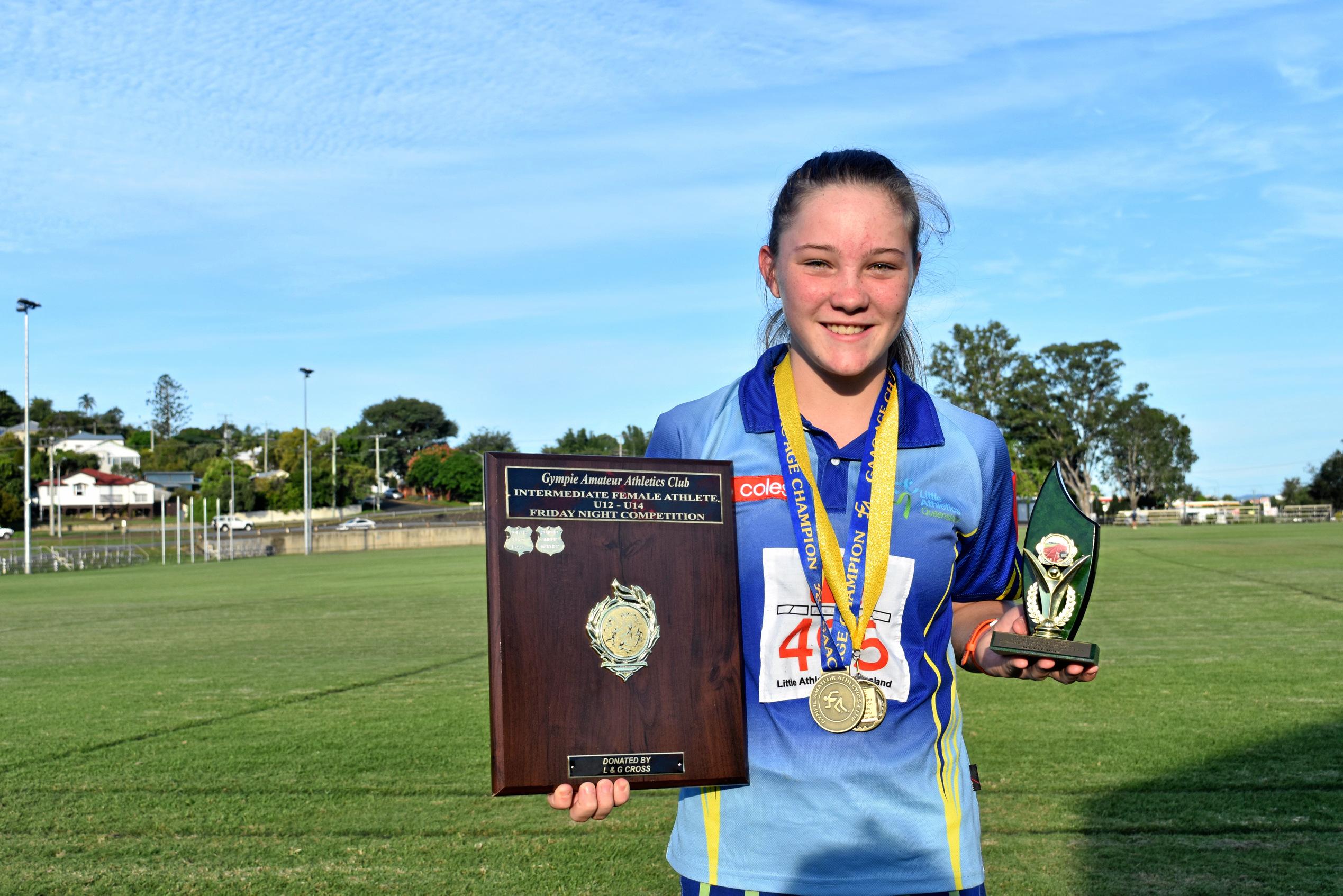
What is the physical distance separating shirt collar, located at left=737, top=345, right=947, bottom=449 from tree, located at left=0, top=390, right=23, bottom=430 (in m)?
133


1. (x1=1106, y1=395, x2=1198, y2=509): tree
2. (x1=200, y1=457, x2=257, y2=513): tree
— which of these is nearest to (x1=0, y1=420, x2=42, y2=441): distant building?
(x1=200, y1=457, x2=257, y2=513): tree

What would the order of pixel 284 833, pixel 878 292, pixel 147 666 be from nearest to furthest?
pixel 878 292, pixel 284 833, pixel 147 666

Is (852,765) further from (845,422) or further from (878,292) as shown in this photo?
(878,292)

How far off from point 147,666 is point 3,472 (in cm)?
7865

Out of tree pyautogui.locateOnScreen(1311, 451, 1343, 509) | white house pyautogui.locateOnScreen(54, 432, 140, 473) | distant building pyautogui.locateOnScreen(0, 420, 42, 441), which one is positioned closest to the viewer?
tree pyautogui.locateOnScreen(1311, 451, 1343, 509)

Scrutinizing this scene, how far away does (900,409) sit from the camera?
2.25 m

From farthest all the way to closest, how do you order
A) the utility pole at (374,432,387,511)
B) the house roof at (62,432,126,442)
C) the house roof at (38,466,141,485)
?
the house roof at (62,432,126,442)
the house roof at (38,466,141,485)
the utility pole at (374,432,387,511)

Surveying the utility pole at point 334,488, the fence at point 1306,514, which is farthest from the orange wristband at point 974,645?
the utility pole at point 334,488

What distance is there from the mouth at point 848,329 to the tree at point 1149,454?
92.7 meters

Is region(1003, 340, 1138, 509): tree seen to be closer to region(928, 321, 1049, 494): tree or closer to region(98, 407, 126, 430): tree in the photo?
region(928, 321, 1049, 494): tree

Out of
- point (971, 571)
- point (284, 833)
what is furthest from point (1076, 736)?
point (971, 571)

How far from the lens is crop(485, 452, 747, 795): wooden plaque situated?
77.8 inches

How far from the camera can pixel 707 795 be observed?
81.7 inches

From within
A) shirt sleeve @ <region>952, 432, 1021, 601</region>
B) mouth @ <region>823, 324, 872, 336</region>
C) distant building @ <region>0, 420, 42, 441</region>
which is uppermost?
distant building @ <region>0, 420, 42, 441</region>
